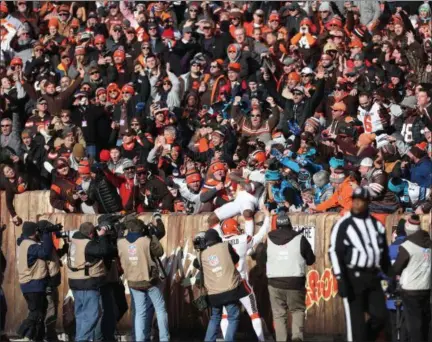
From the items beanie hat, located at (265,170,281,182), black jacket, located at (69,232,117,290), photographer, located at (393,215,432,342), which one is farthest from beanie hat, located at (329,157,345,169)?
black jacket, located at (69,232,117,290)

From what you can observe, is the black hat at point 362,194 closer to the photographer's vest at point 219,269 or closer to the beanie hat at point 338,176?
the photographer's vest at point 219,269

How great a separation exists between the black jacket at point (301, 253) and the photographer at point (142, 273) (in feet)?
5.42

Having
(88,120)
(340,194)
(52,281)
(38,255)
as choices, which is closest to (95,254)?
(38,255)

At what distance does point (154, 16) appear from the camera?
98.1 feet

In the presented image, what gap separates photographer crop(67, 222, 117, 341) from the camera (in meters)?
20.5

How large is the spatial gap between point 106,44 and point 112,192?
7268 mm

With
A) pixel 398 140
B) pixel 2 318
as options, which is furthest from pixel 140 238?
pixel 398 140

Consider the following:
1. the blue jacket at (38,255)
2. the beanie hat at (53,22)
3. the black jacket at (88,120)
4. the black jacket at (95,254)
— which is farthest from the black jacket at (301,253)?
the beanie hat at (53,22)

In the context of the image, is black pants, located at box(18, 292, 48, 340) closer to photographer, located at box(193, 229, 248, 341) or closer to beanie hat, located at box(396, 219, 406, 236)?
photographer, located at box(193, 229, 248, 341)

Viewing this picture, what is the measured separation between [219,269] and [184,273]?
238 cm

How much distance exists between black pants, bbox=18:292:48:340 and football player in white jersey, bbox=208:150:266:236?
3100 mm

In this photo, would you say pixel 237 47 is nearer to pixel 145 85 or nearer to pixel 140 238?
pixel 145 85

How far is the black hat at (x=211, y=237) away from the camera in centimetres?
1942

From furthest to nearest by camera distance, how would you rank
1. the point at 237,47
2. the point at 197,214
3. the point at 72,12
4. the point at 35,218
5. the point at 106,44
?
the point at 72,12 → the point at 106,44 → the point at 237,47 → the point at 35,218 → the point at 197,214
